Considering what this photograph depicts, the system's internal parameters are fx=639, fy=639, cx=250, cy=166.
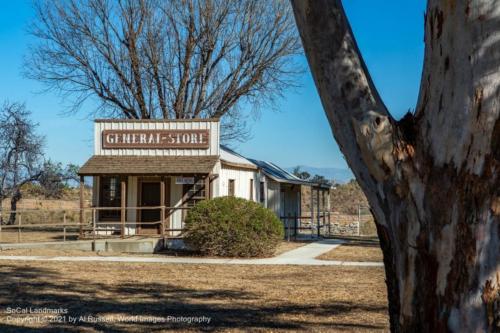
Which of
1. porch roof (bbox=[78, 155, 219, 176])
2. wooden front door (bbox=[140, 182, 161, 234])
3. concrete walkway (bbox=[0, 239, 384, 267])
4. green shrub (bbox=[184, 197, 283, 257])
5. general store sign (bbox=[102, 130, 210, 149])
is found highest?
general store sign (bbox=[102, 130, 210, 149])

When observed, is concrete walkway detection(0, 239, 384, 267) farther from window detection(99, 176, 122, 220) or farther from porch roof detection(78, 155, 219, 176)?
window detection(99, 176, 122, 220)

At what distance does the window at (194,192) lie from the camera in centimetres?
2181

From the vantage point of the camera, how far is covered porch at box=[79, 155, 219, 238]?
2105cm

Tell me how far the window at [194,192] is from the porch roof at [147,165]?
84 cm

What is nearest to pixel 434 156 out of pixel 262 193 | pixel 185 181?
pixel 185 181

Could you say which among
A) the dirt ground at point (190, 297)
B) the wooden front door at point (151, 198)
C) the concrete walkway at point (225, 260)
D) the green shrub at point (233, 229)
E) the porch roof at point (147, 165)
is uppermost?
the porch roof at point (147, 165)

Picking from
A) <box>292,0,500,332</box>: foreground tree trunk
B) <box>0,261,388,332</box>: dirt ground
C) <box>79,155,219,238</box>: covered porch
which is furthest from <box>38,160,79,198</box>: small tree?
<box>292,0,500,332</box>: foreground tree trunk

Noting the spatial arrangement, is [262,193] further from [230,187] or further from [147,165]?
[147,165]

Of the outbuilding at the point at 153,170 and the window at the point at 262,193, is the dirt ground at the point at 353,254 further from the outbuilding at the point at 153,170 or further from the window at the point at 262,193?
the window at the point at 262,193

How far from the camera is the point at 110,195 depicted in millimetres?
22688

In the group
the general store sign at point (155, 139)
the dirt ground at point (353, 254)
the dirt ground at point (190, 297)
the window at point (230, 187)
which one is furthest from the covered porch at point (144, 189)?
the dirt ground at point (190, 297)

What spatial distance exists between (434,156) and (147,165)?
1876 centimetres

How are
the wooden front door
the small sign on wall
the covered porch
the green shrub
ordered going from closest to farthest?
the green shrub < the covered porch < the small sign on wall < the wooden front door

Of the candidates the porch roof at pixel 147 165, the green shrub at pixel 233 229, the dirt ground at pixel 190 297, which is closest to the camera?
the dirt ground at pixel 190 297
